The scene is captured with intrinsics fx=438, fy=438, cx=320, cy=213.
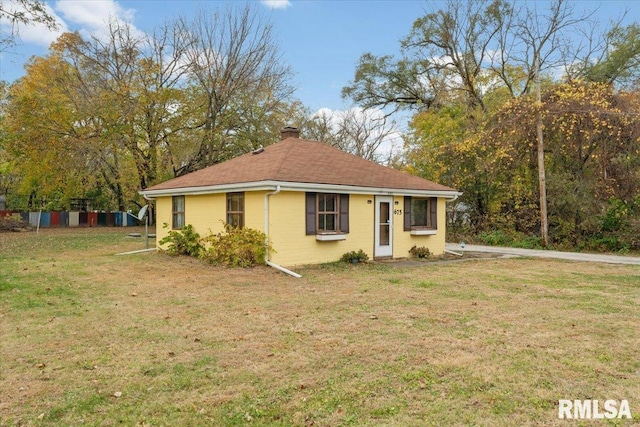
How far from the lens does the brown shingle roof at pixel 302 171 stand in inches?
434

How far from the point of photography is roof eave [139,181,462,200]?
1023cm

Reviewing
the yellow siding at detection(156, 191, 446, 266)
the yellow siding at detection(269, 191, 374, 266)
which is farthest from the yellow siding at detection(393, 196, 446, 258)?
the yellow siding at detection(269, 191, 374, 266)

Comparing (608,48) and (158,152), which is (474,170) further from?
(158,152)

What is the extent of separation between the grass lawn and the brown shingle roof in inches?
130

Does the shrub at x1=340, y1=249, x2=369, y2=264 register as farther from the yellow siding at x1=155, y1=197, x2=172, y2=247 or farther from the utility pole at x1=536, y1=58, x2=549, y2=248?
the utility pole at x1=536, y1=58, x2=549, y2=248

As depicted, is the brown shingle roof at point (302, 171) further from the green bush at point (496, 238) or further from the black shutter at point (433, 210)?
the green bush at point (496, 238)

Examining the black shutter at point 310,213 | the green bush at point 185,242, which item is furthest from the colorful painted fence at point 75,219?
the black shutter at point 310,213

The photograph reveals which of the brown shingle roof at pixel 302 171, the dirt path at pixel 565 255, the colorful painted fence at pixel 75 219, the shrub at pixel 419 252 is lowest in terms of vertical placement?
the dirt path at pixel 565 255

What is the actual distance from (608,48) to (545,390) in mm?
22400

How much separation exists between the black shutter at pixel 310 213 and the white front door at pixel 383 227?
216cm

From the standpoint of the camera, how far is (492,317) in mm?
5871

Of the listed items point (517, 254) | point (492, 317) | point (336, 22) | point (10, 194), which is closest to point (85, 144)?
point (336, 22)

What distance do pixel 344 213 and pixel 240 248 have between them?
2867mm

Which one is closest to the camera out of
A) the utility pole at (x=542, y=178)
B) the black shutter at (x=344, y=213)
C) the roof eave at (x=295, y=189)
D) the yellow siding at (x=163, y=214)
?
the roof eave at (x=295, y=189)
